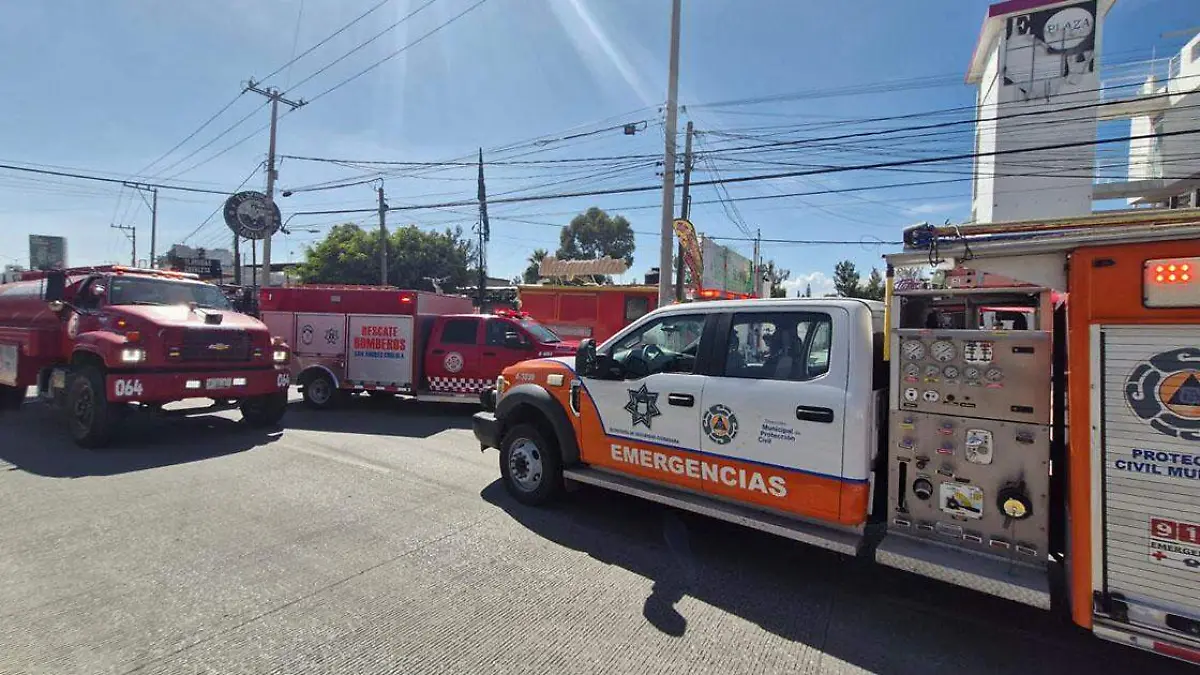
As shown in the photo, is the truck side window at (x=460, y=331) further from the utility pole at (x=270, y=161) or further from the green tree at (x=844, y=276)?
the green tree at (x=844, y=276)

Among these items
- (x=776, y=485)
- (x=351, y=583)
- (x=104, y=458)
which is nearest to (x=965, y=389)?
(x=776, y=485)

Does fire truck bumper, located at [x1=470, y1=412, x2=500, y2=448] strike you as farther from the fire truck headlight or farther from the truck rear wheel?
the truck rear wheel

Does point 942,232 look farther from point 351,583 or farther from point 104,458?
point 104,458

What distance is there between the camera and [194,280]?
8516mm

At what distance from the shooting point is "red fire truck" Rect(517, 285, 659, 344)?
15.6m

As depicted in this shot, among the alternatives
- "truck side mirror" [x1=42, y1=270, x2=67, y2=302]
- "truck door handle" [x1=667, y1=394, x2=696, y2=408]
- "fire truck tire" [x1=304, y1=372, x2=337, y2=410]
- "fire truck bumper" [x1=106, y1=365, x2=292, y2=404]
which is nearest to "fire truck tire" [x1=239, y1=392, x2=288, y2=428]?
"fire truck bumper" [x1=106, y1=365, x2=292, y2=404]

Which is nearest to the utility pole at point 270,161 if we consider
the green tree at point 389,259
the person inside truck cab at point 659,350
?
the green tree at point 389,259

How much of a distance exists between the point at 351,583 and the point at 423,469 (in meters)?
2.65

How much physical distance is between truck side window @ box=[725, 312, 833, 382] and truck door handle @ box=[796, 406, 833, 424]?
0.20 metres

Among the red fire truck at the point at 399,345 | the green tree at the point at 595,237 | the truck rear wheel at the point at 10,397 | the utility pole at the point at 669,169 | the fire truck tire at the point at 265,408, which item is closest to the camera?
the fire truck tire at the point at 265,408

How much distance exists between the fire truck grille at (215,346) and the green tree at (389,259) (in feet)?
91.1

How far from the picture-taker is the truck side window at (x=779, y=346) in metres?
3.54

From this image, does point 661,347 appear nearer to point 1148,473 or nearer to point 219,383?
point 1148,473

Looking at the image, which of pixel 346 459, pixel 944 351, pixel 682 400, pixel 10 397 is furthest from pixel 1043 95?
pixel 10 397
